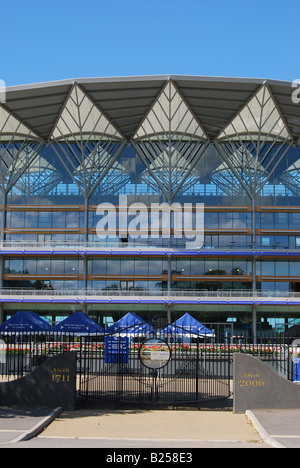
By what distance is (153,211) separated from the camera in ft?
191

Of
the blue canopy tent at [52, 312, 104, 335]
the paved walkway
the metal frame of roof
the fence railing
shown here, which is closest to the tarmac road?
the paved walkway

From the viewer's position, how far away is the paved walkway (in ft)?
45.7

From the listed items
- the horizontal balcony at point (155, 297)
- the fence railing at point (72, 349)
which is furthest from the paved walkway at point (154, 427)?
the horizontal balcony at point (155, 297)

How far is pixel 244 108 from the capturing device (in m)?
48.5

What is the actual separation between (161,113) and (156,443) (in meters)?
40.8

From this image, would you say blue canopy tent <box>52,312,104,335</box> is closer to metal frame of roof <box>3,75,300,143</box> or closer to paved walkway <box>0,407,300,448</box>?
paved walkway <box>0,407,300,448</box>

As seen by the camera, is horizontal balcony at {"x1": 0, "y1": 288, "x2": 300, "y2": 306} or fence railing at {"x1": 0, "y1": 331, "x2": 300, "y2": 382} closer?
fence railing at {"x1": 0, "y1": 331, "x2": 300, "y2": 382}

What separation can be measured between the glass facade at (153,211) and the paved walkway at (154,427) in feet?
125

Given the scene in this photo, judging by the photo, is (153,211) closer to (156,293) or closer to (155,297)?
(156,293)

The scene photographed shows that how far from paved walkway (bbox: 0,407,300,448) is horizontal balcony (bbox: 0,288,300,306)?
35.7 m

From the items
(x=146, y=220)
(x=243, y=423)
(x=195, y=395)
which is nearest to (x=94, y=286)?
(x=146, y=220)

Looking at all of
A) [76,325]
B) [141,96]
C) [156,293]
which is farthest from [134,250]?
[76,325]

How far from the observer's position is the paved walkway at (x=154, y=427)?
13938 millimetres

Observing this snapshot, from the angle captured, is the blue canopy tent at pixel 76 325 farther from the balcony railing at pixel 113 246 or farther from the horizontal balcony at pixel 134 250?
the balcony railing at pixel 113 246
